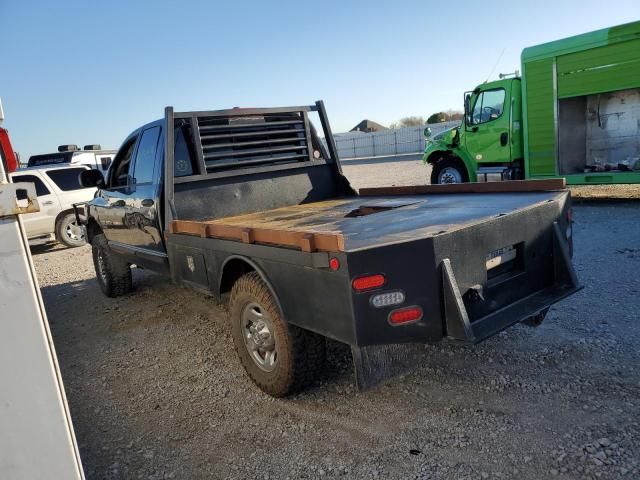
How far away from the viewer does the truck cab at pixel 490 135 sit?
1129cm

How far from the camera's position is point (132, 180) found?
18.5 ft

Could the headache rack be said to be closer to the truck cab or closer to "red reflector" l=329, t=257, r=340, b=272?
"red reflector" l=329, t=257, r=340, b=272

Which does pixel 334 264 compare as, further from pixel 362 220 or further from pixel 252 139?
pixel 252 139

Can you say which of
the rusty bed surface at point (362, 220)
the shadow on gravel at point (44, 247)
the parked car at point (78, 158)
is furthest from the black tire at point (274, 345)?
the parked car at point (78, 158)

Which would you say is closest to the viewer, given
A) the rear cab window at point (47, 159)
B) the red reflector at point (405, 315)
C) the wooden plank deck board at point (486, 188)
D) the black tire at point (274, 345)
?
the red reflector at point (405, 315)

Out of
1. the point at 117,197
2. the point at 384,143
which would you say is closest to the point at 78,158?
the point at 117,197

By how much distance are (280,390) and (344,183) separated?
9.89ft

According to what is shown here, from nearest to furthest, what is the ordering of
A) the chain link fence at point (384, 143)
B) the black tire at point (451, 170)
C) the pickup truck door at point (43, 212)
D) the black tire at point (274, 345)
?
the black tire at point (274, 345)
the pickup truck door at point (43, 212)
the black tire at point (451, 170)
the chain link fence at point (384, 143)

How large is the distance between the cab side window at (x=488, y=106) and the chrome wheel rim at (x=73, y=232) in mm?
9600

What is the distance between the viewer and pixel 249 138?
540 cm

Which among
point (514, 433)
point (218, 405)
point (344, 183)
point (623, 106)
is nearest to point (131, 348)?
point (218, 405)

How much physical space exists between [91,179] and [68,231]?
6.19 m

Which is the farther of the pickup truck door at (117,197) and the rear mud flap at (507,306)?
the pickup truck door at (117,197)

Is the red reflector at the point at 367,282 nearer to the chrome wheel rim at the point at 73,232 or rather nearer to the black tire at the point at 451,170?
the black tire at the point at 451,170
